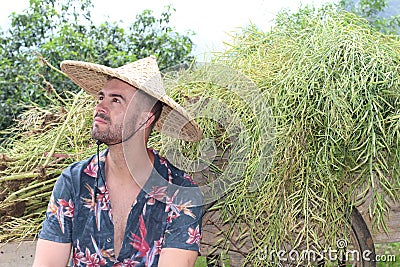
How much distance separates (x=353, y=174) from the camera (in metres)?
1.56

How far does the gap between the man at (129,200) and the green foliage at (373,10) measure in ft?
7.97

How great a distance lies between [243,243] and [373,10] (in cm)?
253

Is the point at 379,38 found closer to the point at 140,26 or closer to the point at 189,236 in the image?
the point at 189,236

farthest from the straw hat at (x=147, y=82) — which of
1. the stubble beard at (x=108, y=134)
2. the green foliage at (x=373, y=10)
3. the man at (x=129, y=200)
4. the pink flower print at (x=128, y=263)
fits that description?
the green foliage at (x=373, y=10)

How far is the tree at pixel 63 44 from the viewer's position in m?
3.34

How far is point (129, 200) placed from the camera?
1.50 meters

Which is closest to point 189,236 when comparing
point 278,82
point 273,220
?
point 273,220

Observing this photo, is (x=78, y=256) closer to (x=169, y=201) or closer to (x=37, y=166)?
(x=169, y=201)

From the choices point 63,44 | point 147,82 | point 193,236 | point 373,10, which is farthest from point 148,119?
point 373,10

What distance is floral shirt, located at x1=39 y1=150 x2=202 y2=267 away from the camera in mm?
1465

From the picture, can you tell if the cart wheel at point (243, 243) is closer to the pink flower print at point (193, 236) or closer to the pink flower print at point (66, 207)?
the pink flower print at point (193, 236)

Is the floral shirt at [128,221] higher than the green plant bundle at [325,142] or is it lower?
lower

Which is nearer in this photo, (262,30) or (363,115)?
(363,115)

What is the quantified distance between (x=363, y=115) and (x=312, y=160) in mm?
179
